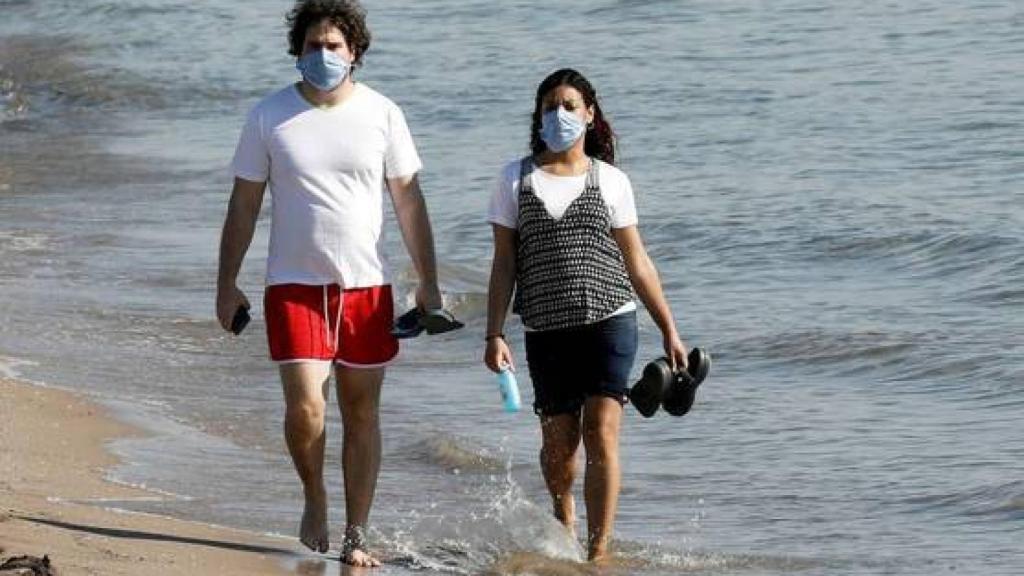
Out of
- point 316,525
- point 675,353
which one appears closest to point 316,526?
point 316,525

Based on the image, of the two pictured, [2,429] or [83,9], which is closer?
[2,429]

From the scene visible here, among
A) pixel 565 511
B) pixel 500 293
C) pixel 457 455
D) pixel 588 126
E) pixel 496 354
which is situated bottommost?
pixel 457 455

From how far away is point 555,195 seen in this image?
675 cm

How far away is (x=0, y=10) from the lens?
3366cm

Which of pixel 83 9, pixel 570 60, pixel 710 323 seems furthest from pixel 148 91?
pixel 710 323

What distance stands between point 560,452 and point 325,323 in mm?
883

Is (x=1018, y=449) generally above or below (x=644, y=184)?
above

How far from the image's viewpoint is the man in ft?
21.4

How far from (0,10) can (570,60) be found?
12.8 metres

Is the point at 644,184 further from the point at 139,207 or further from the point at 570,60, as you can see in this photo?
the point at 570,60

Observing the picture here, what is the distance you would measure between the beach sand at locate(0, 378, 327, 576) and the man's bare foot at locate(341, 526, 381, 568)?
0.16 feet

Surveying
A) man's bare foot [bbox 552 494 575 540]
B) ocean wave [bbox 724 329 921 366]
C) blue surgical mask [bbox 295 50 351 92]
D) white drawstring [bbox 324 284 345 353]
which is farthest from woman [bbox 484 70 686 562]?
ocean wave [bbox 724 329 921 366]

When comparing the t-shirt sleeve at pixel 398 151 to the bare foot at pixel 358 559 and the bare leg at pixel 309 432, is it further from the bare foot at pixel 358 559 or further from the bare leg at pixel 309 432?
the bare foot at pixel 358 559

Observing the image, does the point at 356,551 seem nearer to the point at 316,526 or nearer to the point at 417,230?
the point at 316,526
